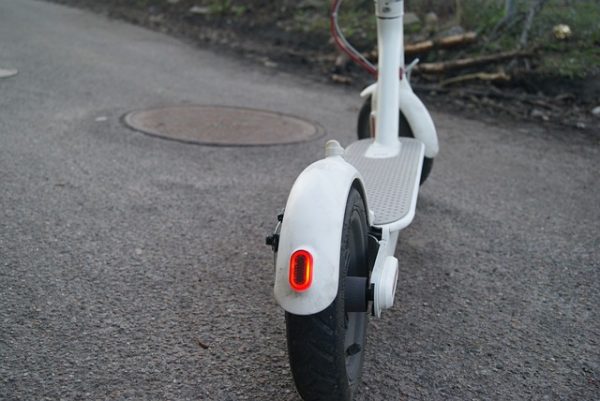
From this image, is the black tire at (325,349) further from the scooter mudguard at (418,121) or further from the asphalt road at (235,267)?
the scooter mudguard at (418,121)

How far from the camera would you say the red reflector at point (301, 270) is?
5.43ft

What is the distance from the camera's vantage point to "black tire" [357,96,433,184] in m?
3.64

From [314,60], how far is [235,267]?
549cm

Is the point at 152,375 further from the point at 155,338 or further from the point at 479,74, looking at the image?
the point at 479,74

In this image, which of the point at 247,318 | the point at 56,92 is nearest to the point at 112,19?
the point at 56,92

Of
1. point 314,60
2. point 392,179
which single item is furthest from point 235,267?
point 314,60

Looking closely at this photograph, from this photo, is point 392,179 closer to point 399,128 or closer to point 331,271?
Answer: point 399,128

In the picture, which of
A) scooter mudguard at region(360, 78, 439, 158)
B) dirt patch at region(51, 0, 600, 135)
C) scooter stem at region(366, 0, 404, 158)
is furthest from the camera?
dirt patch at region(51, 0, 600, 135)

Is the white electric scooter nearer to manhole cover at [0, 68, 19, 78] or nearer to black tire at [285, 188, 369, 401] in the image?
black tire at [285, 188, 369, 401]

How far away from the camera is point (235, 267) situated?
2.89m

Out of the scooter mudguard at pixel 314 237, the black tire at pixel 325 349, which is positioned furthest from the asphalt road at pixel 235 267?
the scooter mudguard at pixel 314 237

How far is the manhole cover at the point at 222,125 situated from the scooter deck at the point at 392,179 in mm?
1607

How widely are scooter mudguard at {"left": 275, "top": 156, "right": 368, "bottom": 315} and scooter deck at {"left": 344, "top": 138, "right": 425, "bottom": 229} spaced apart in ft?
1.74

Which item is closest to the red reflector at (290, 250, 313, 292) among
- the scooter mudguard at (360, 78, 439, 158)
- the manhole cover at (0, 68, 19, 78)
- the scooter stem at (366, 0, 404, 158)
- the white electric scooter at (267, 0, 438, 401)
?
the white electric scooter at (267, 0, 438, 401)
